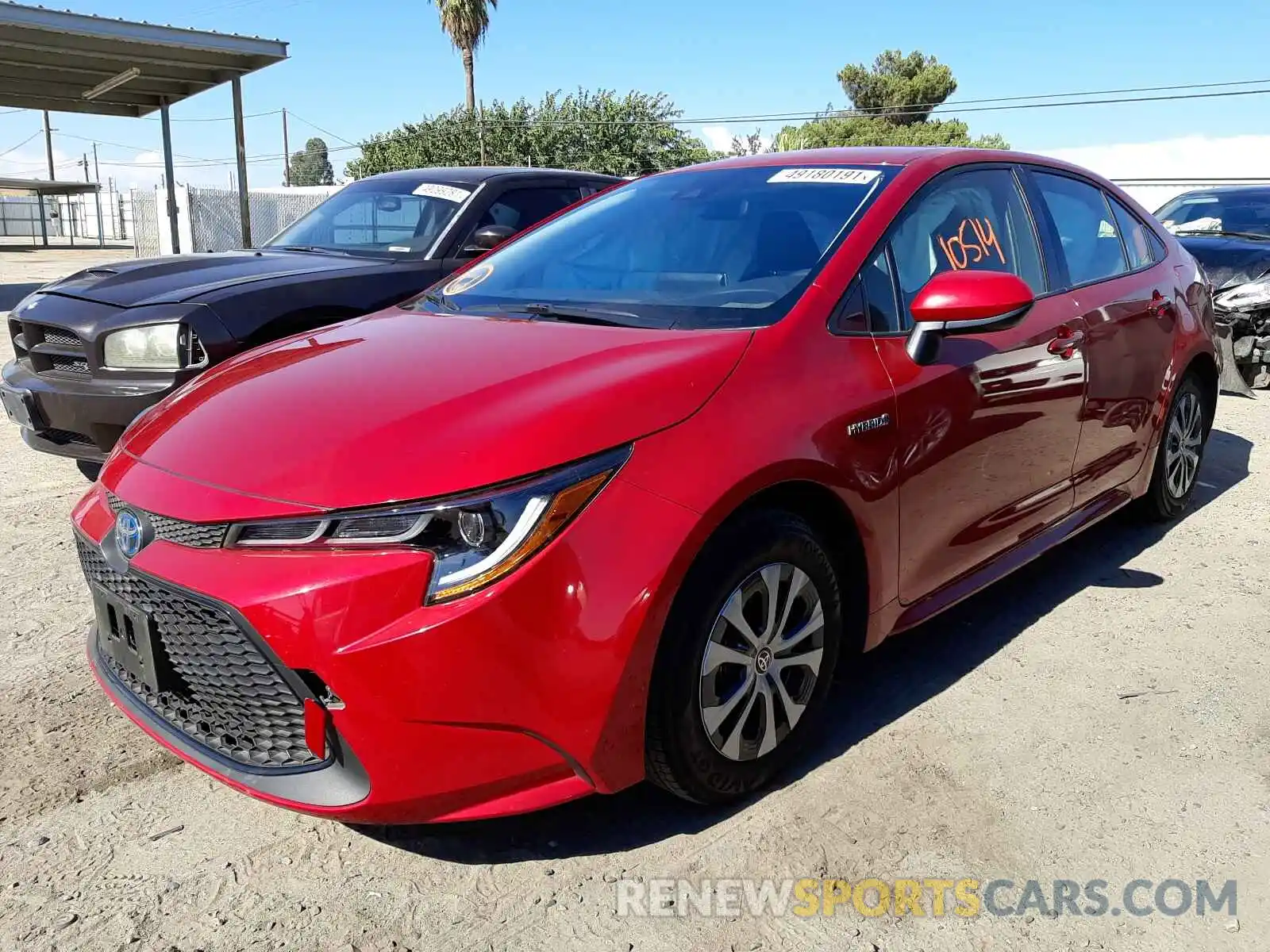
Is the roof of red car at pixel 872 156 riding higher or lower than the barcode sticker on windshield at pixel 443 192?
lower

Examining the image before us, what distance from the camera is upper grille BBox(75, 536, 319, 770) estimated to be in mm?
2055

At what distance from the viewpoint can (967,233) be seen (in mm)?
3273

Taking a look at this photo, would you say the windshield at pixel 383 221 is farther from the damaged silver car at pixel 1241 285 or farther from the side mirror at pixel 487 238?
the damaged silver car at pixel 1241 285

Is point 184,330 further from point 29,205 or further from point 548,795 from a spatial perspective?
point 29,205

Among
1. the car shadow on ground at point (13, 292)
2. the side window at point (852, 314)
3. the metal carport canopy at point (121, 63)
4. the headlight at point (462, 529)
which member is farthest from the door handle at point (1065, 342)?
the car shadow on ground at point (13, 292)

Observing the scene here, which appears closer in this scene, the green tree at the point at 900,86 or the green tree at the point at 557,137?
the green tree at the point at 557,137

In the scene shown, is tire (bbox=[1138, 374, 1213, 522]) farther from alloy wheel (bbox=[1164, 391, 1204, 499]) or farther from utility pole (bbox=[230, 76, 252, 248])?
utility pole (bbox=[230, 76, 252, 248])

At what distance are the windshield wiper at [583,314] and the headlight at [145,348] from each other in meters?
2.06

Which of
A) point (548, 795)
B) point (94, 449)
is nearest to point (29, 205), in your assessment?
point (94, 449)

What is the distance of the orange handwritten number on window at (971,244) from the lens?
125 inches

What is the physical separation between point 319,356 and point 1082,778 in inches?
90.1

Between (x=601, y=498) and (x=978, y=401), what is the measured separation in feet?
4.79

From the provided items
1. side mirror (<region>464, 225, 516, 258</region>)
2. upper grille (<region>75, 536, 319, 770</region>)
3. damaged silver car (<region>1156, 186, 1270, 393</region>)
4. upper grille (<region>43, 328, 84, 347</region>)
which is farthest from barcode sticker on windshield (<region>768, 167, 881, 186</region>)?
damaged silver car (<region>1156, 186, 1270, 393</region>)

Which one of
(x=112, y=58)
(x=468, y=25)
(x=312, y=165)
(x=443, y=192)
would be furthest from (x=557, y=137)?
(x=312, y=165)
